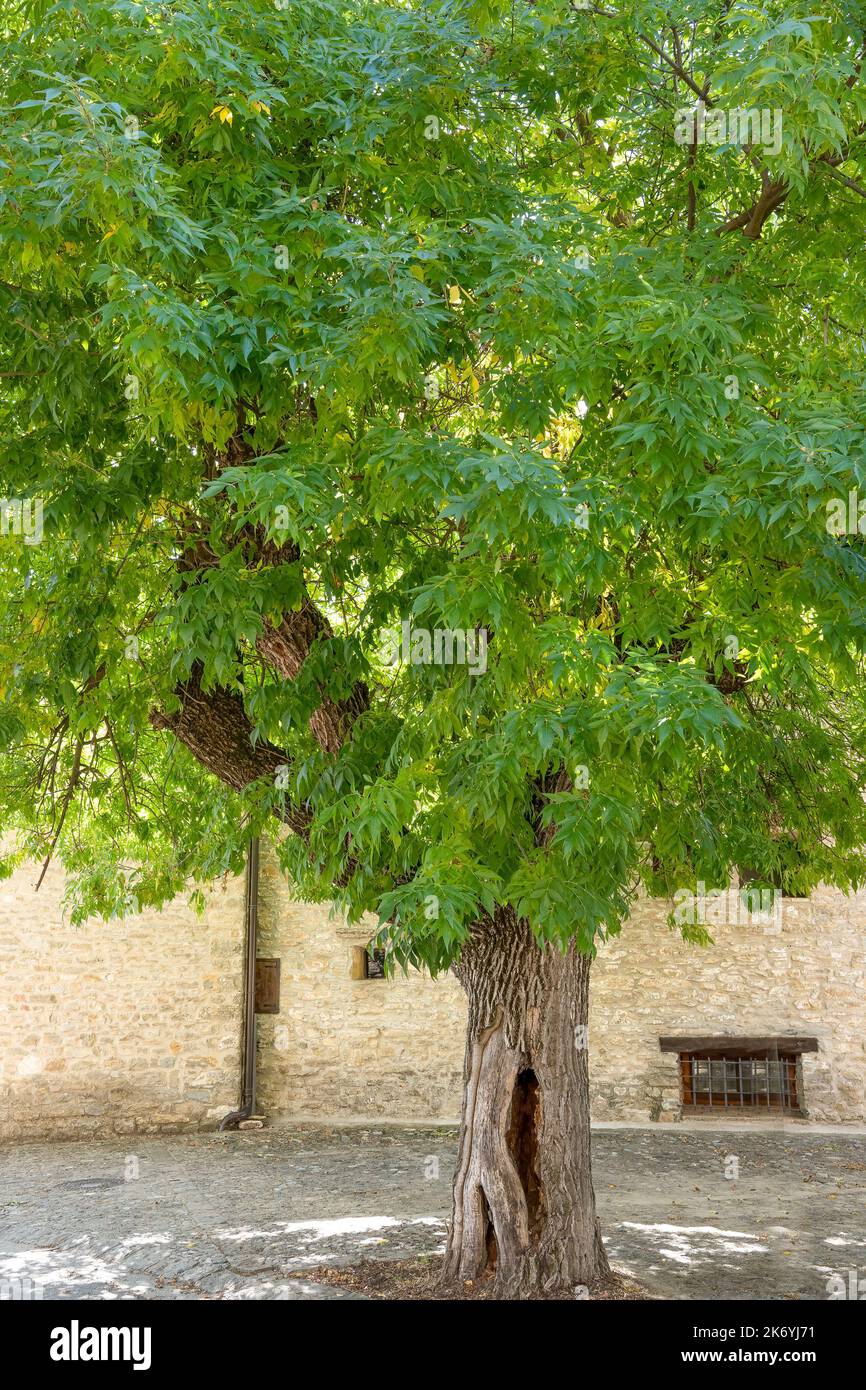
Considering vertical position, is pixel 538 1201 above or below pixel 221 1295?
above

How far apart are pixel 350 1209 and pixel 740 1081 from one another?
539cm

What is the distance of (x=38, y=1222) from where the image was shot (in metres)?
9.27

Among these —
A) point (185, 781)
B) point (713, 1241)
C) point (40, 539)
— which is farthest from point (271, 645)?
point (713, 1241)

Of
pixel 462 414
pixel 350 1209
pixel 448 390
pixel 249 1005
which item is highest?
pixel 448 390

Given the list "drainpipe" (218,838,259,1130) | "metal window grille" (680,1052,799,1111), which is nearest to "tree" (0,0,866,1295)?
"metal window grille" (680,1052,799,1111)

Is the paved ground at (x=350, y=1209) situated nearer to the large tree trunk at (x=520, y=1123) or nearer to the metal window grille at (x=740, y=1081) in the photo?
the metal window grille at (x=740, y=1081)

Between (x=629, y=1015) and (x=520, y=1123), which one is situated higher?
(x=520, y=1123)

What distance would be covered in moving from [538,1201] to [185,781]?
4076mm

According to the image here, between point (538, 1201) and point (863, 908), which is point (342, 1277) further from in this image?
point (863, 908)

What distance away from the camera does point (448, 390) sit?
621cm

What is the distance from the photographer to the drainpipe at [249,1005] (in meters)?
13.1

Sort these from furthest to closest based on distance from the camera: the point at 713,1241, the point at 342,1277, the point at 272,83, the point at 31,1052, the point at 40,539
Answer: the point at 31,1052 < the point at 713,1241 < the point at 342,1277 < the point at 40,539 < the point at 272,83

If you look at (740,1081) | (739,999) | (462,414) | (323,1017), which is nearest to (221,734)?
(462,414)

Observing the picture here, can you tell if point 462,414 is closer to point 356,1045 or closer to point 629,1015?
point 629,1015
